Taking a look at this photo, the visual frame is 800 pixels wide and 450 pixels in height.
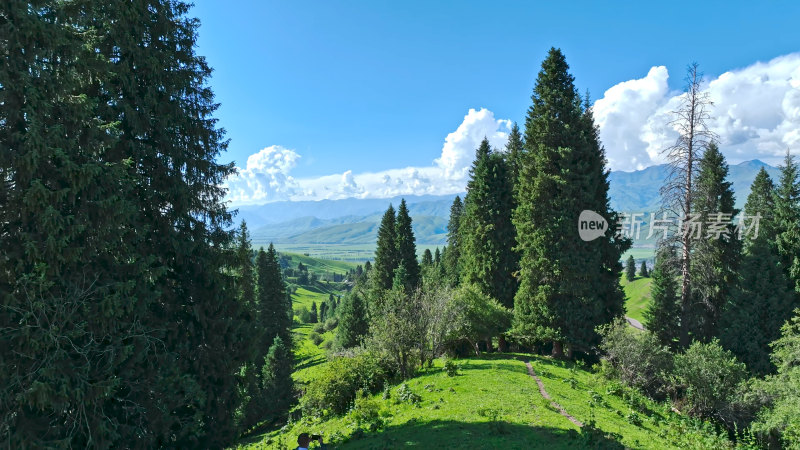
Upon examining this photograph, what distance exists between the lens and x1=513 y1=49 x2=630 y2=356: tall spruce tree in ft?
85.7

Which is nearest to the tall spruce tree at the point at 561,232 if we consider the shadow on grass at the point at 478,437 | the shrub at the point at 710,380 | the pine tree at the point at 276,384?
the shrub at the point at 710,380

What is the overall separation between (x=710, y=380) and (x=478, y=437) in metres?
14.9

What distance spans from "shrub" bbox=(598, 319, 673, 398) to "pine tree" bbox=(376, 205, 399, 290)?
3166 centimetres

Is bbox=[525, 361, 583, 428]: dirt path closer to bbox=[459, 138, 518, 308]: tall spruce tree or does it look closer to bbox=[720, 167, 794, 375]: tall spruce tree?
bbox=[459, 138, 518, 308]: tall spruce tree

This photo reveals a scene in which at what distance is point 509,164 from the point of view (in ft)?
130

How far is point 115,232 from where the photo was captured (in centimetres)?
Answer: 1033

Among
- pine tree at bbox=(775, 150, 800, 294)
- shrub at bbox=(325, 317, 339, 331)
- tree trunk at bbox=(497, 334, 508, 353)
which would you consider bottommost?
shrub at bbox=(325, 317, 339, 331)

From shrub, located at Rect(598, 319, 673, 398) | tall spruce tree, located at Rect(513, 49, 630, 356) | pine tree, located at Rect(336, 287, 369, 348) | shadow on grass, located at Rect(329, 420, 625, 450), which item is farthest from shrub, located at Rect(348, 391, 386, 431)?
pine tree, located at Rect(336, 287, 369, 348)

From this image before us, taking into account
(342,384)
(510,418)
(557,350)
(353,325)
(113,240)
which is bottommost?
(353,325)

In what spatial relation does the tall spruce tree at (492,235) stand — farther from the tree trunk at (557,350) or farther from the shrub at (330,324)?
the shrub at (330,324)

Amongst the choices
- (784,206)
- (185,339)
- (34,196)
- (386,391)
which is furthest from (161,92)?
(784,206)

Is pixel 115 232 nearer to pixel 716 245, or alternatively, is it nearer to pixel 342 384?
pixel 342 384

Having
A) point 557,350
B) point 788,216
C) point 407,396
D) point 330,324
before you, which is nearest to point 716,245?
point 788,216

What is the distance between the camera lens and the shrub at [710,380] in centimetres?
1900
